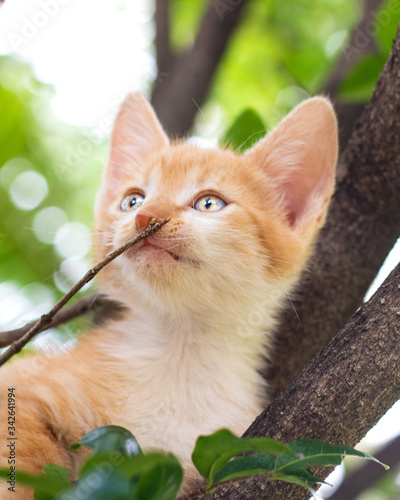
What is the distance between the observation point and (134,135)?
8.05ft

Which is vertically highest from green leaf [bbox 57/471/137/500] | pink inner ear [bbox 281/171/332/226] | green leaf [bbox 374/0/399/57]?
green leaf [bbox 374/0/399/57]

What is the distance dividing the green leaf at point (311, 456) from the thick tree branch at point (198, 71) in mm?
2326

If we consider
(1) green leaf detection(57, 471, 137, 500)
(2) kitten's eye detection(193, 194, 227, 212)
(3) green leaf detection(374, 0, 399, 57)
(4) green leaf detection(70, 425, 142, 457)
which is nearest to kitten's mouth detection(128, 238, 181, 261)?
(2) kitten's eye detection(193, 194, 227, 212)

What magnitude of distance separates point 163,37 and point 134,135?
1280mm

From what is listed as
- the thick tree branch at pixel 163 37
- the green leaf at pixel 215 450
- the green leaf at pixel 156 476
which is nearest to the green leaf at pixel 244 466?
the green leaf at pixel 215 450

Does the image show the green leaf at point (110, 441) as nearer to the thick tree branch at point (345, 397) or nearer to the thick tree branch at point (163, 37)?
the thick tree branch at point (345, 397)

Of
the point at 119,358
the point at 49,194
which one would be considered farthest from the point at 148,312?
the point at 49,194

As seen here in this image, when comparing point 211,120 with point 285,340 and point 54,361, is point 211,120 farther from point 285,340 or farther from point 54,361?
point 54,361

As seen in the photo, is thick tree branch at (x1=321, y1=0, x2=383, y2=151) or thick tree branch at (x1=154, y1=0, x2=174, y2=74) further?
thick tree branch at (x1=154, y1=0, x2=174, y2=74)

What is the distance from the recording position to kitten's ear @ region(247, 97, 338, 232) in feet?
6.78

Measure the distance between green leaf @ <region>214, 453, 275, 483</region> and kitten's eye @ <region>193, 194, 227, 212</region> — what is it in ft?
3.22

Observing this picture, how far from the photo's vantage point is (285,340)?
2.30m

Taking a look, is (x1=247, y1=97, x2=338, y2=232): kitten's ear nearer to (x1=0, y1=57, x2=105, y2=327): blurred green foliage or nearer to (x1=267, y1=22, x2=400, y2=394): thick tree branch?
(x1=267, y1=22, x2=400, y2=394): thick tree branch

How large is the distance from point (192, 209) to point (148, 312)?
1.41 feet
